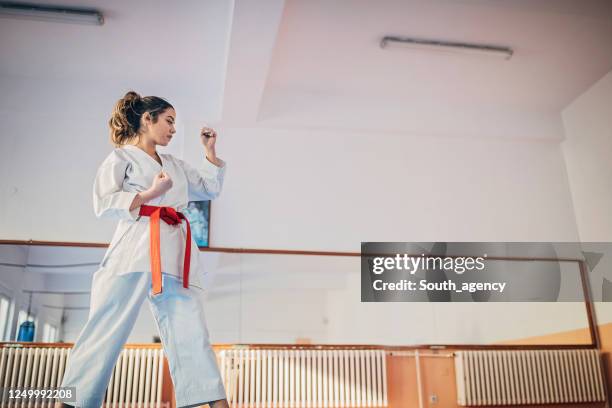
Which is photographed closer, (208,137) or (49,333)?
(208,137)

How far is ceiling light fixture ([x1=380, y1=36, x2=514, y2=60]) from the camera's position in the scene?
3.78m

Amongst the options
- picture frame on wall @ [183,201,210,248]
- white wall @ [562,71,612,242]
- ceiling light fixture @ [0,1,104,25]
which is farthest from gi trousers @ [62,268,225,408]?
white wall @ [562,71,612,242]

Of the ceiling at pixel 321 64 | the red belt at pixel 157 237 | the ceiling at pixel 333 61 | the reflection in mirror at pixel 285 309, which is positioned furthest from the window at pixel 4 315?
the red belt at pixel 157 237

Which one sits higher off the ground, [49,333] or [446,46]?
[446,46]

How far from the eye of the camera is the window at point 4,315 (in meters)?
3.30

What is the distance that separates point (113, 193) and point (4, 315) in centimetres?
207

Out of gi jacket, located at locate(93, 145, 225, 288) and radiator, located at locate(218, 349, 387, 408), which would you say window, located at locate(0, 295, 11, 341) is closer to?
radiator, located at locate(218, 349, 387, 408)

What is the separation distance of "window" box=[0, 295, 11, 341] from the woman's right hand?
2.17 meters

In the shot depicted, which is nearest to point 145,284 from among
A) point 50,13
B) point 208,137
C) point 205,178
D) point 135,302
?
point 135,302

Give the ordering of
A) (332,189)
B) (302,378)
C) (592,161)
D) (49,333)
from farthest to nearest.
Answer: (592,161)
(332,189)
(302,378)
(49,333)

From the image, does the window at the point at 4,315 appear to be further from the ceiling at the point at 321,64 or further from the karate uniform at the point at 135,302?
the karate uniform at the point at 135,302

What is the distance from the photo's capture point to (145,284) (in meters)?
1.74

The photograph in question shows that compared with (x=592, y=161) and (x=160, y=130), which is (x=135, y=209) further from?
(x=592, y=161)

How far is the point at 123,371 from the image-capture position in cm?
329
